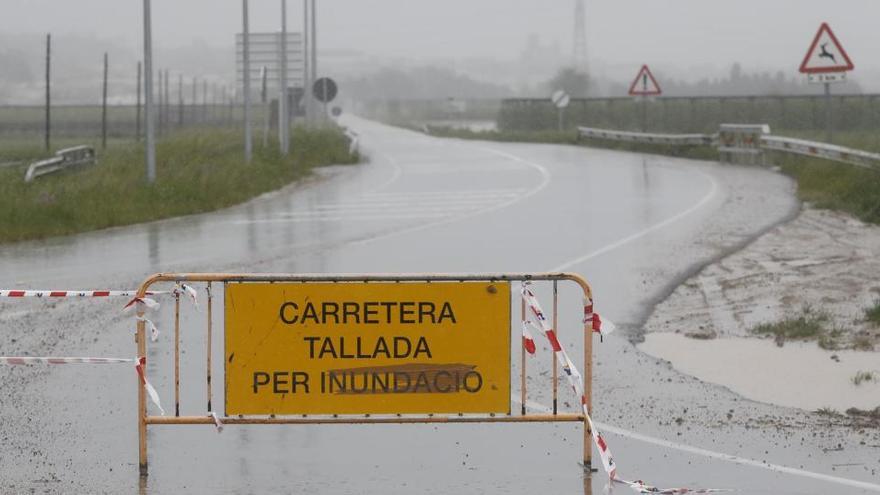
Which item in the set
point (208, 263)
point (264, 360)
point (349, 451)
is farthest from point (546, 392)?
point (208, 263)

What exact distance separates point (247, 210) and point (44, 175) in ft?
34.3

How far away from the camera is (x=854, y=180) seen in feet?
96.0

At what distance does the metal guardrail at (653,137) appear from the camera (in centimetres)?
4572

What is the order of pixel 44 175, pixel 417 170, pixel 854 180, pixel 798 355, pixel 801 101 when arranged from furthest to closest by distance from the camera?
1. pixel 801 101
2. pixel 417 170
3. pixel 44 175
4. pixel 854 180
5. pixel 798 355

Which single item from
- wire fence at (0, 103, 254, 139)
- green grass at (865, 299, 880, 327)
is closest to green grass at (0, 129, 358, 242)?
green grass at (865, 299, 880, 327)

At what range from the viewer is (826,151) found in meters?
33.8

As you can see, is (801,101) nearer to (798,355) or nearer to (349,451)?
(798,355)

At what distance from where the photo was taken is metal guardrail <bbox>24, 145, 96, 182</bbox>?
35.5 metres

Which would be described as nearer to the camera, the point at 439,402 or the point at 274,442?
the point at 439,402

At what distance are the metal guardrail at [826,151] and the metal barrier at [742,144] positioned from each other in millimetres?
476

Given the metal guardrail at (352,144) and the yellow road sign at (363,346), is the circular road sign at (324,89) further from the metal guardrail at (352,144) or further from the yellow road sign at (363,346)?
the yellow road sign at (363,346)

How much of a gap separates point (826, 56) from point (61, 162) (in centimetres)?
1851

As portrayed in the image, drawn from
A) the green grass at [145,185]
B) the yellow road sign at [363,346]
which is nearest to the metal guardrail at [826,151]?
the green grass at [145,185]

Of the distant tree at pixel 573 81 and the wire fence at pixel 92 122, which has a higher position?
the distant tree at pixel 573 81
